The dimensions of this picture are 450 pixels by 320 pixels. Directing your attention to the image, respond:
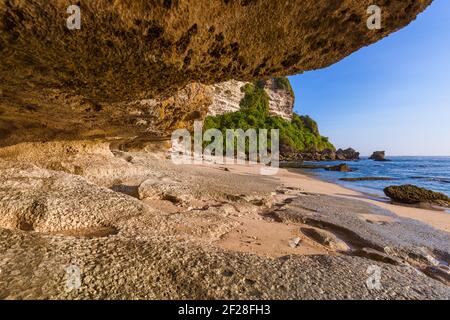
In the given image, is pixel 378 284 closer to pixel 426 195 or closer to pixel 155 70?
pixel 155 70

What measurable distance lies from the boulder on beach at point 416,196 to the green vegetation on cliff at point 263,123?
32263 mm

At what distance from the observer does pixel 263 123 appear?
47.9 meters

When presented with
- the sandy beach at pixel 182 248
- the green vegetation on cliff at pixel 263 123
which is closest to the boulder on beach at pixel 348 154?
the green vegetation on cliff at pixel 263 123

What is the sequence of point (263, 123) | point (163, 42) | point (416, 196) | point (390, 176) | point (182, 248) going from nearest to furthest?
1. point (163, 42)
2. point (182, 248)
3. point (416, 196)
4. point (390, 176)
5. point (263, 123)

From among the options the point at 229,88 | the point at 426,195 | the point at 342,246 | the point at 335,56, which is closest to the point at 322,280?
the point at 342,246

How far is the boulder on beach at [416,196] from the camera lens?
8.91 metres

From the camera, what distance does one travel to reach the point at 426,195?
905cm

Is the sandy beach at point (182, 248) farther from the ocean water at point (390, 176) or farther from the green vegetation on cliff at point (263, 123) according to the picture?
the green vegetation on cliff at point (263, 123)

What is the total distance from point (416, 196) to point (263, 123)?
39.9m

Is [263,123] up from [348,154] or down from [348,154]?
up

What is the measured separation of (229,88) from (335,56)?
46.3 metres

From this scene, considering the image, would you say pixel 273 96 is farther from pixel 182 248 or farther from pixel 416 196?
pixel 182 248

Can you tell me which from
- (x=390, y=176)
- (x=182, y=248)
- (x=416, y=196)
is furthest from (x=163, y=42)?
(x=390, y=176)

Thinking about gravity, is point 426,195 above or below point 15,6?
below
